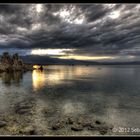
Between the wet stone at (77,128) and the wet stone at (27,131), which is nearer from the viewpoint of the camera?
the wet stone at (27,131)

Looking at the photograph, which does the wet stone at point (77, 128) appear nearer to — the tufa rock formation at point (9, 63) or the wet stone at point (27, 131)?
the wet stone at point (27, 131)

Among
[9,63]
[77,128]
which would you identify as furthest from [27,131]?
[9,63]

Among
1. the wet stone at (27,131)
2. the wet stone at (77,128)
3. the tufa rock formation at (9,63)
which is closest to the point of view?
the wet stone at (27,131)

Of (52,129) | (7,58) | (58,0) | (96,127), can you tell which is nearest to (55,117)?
(52,129)

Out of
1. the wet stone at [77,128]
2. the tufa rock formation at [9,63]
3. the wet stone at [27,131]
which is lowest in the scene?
the wet stone at [77,128]

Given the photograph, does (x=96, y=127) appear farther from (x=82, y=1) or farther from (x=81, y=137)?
(x=82, y=1)

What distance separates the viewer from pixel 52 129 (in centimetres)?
974

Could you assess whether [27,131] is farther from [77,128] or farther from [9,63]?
[9,63]

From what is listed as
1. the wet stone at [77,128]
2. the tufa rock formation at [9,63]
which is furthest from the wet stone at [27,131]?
the tufa rock formation at [9,63]

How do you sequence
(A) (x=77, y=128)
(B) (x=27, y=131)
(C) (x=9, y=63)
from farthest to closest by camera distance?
1. (C) (x=9, y=63)
2. (A) (x=77, y=128)
3. (B) (x=27, y=131)

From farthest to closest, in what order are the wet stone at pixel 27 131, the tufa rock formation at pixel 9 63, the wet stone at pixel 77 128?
the tufa rock formation at pixel 9 63
the wet stone at pixel 77 128
the wet stone at pixel 27 131

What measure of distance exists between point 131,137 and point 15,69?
87603 mm

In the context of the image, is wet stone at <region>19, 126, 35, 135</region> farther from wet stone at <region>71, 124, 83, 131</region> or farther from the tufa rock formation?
the tufa rock formation

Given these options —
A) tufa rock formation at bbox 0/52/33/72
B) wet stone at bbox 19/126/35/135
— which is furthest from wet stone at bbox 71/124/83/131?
tufa rock formation at bbox 0/52/33/72
